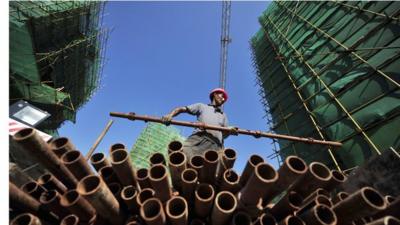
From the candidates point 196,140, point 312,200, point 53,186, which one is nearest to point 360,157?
point 196,140

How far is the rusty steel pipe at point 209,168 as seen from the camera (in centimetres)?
242

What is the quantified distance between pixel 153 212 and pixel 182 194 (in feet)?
1.45

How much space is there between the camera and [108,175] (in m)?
2.59

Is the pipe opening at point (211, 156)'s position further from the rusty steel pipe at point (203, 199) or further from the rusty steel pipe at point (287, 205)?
the rusty steel pipe at point (287, 205)

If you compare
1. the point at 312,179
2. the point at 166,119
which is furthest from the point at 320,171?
the point at 166,119

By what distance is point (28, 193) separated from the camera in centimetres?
226

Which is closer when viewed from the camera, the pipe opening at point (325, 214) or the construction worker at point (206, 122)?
the pipe opening at point (325, 214)

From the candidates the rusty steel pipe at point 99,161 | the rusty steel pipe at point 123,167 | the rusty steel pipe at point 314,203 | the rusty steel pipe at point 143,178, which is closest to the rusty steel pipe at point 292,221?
the rusty steel pipe at point 314,203

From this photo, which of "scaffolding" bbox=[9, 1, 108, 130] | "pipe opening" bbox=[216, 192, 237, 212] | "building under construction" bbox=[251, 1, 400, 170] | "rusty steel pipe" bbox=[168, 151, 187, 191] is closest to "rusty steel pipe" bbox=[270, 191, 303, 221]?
"pipe opening" bbox=[216, 192, 237, 212]

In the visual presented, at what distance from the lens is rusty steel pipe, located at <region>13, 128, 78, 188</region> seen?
215cm

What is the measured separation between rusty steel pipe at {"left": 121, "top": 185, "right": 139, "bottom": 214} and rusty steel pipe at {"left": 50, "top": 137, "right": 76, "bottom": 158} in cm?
63

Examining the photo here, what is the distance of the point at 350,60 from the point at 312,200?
8212 mm

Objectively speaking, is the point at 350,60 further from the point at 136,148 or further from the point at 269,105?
the point at 136,148

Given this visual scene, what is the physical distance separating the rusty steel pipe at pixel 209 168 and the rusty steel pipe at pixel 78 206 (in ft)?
3.02
